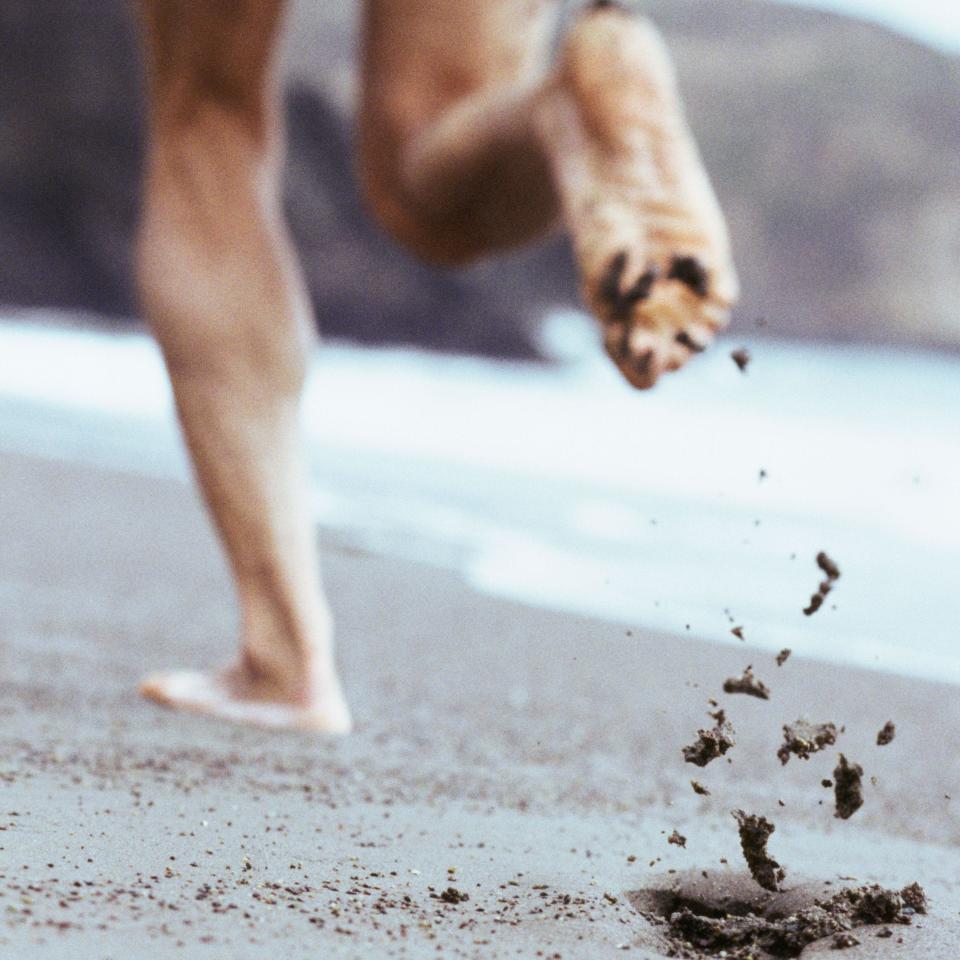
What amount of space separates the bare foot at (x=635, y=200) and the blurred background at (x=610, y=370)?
12cm

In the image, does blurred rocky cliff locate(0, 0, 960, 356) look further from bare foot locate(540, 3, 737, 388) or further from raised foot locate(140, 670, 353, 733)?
bare foot locate(540, 3, 737, 388)

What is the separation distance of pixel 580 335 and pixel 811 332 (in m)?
3.22

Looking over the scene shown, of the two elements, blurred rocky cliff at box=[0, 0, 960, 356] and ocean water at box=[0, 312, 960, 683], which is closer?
ocean water at box=[0, 312, 960, 683]

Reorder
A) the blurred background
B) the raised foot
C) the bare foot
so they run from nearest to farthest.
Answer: the bare foot < the raised foot < the blurred background

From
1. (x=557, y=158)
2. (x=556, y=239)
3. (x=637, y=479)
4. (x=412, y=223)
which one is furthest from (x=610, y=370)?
(x=557, y=158)

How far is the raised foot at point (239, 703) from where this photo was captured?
1.65m

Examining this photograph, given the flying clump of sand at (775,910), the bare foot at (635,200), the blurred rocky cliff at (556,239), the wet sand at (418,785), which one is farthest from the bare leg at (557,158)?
the blurred rocky cliff at (556,239)

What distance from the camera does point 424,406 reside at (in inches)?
263

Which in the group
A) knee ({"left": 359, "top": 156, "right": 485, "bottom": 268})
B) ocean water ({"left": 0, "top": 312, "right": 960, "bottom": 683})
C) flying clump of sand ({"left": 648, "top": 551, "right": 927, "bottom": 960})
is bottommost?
ocean water ({"left": 0, "top": 312, "right": 960, "bottom": 683})

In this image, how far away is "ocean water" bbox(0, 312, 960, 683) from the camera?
2.67m

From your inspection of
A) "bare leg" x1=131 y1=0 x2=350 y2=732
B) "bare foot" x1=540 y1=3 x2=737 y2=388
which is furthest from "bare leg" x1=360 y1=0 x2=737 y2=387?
"bare leg" x1=131 y1=0 x2=350 y2=732

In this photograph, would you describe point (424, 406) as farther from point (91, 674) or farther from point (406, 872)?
point (406, 872)

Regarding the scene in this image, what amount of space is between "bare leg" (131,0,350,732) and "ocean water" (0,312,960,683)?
0.73m

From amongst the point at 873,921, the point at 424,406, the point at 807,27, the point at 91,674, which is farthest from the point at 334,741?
the point at 807,27
